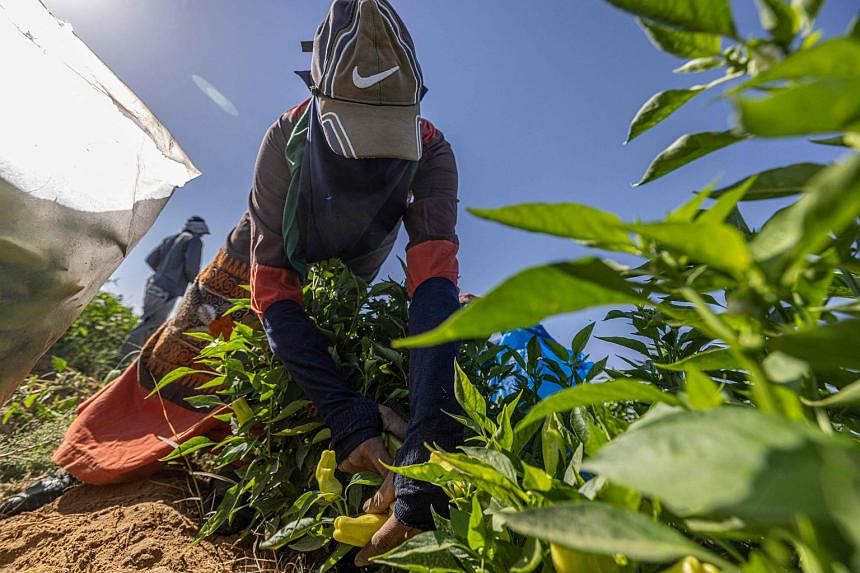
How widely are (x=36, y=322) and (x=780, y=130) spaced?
1526mm

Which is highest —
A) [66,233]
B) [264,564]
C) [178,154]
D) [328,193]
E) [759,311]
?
[178,154]

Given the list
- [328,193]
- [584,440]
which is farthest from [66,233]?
[584,440]

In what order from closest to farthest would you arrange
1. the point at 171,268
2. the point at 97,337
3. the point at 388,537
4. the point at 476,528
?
the point at 476,528
the point at 388,537
the point at 97,337
the point at 171,268

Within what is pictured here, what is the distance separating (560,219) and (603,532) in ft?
0.38

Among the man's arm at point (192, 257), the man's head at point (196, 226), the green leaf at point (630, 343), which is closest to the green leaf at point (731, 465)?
the green leaf at point (630, 343)

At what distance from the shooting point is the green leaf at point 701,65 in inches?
9.5

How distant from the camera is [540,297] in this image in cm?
18

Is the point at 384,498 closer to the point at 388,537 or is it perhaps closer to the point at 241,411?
the point at 388,537

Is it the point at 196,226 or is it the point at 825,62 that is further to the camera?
the point at 196,226

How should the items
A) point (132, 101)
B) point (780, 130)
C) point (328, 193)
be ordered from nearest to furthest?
point (780, 130), point (328, 193), point (132, 101)

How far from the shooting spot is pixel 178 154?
5.10 feet

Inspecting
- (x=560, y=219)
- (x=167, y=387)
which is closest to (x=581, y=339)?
(x=560, y=219)

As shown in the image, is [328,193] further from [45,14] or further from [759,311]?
[759,311]

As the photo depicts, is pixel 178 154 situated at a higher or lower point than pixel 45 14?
lower
